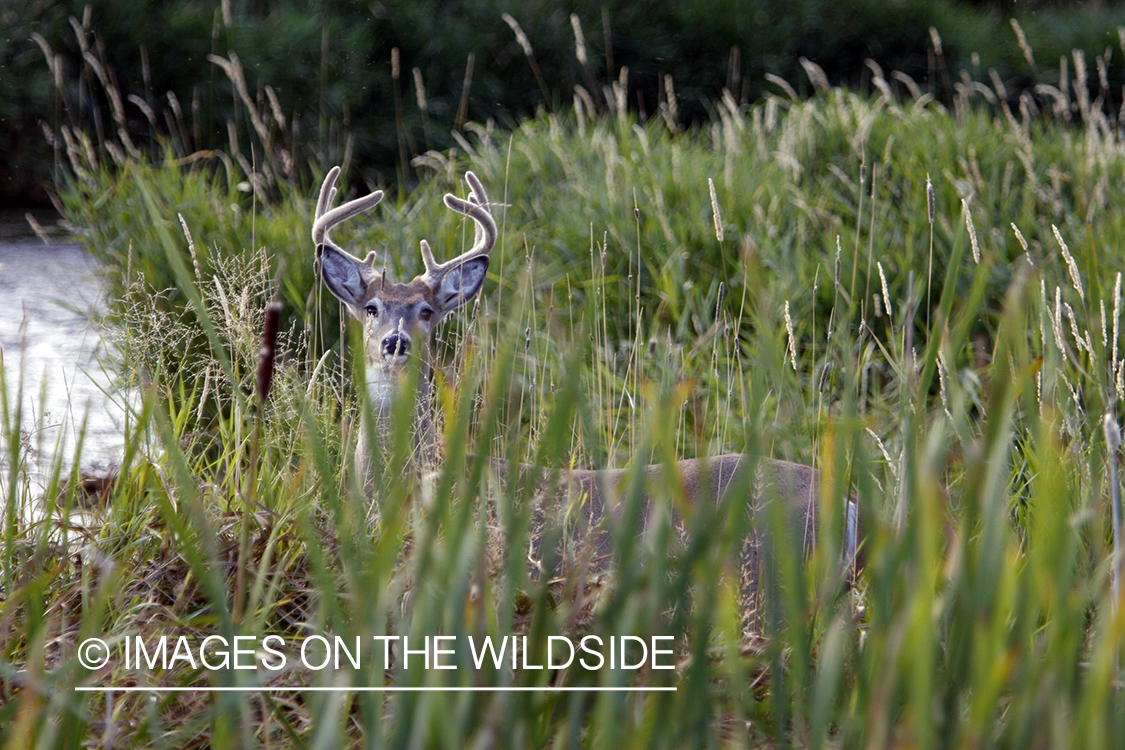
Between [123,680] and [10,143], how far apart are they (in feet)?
19.4

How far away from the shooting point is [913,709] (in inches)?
35.9

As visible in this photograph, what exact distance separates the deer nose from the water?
2.74 ft

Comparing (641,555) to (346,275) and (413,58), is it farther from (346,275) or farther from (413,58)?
(413,58)

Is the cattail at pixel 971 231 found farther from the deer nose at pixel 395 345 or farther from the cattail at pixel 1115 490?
the deer nose at pixel 395 345

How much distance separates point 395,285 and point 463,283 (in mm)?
246

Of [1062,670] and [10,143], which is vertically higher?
[10,143]

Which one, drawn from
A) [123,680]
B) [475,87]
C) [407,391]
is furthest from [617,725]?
[475,87]

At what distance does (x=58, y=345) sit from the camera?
165 inches

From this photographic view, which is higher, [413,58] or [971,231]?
[413,58]

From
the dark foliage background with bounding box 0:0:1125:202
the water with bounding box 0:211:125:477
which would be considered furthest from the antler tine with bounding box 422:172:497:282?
the dark foliage background with bounding box 0:0:1125:202

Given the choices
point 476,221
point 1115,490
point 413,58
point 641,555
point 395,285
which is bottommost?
point 641,555

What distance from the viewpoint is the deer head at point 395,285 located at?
3.54 metres

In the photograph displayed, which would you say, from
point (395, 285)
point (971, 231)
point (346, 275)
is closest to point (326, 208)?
point (346, 275)

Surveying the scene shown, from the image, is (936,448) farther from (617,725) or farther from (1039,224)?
(1039,224)
